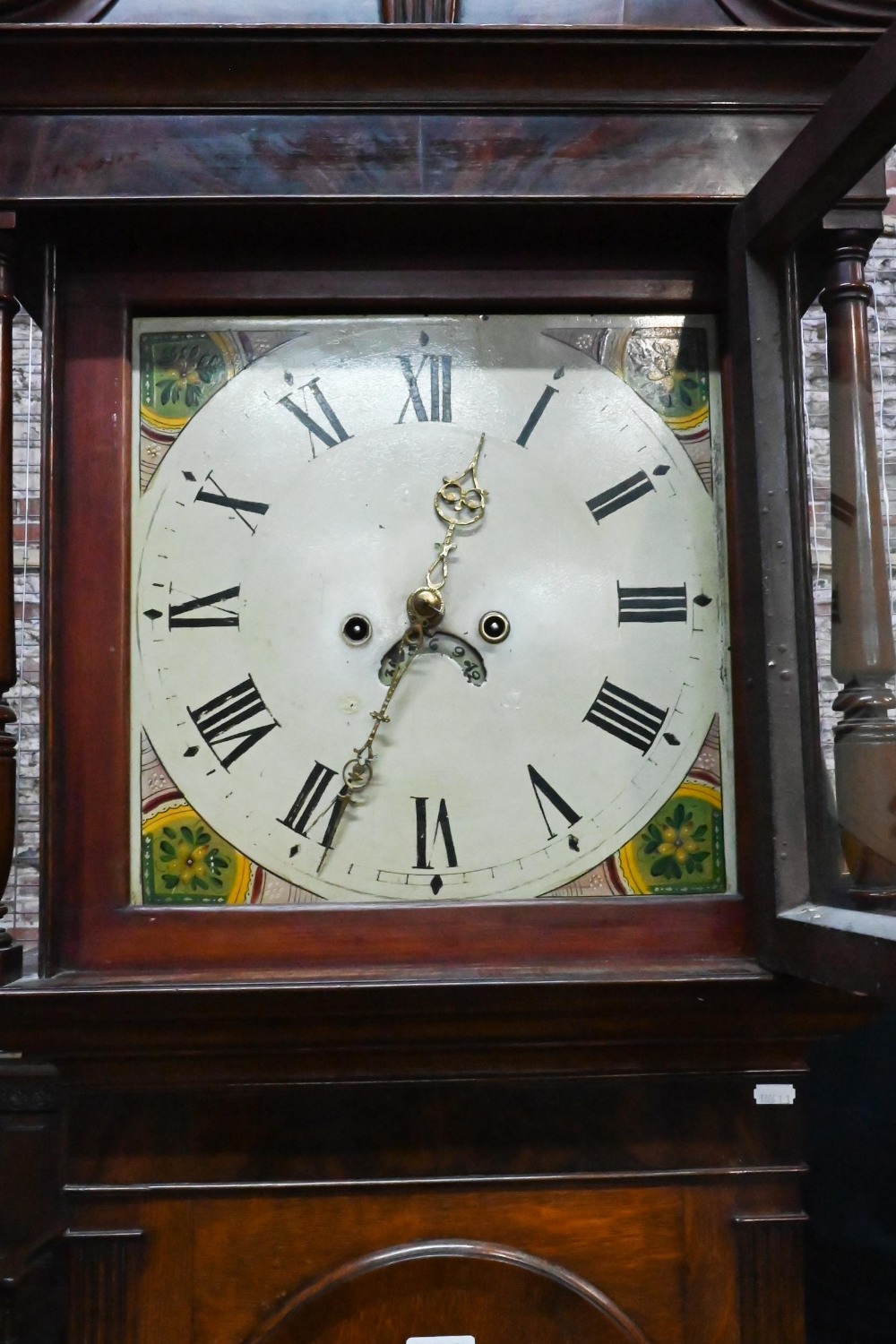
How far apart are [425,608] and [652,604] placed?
0.91 ft

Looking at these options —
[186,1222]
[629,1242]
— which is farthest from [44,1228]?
[629,1242]

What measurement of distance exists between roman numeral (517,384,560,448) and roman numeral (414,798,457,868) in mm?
448

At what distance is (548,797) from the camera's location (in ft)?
4.68

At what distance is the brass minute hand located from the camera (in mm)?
1413

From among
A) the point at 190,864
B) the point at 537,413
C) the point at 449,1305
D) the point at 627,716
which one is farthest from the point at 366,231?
the point at 449,1305

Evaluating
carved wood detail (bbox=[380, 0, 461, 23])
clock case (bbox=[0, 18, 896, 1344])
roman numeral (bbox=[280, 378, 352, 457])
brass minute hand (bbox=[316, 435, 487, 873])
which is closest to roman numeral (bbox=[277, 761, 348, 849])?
brass minute hand (bbox=[316, 435, 487, 873])

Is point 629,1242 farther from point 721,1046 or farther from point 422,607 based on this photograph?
point 422,607

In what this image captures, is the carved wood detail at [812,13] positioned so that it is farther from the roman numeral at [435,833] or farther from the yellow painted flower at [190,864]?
the yellow painted flower at [190,864]

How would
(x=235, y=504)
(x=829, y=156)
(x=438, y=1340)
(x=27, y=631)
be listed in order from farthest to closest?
(x=27, y=631), (x=235, y=504), (x=438, y=1340), (x=829, y=156)

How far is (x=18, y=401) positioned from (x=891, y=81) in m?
1.68

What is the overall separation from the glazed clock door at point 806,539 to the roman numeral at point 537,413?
22 centimetres

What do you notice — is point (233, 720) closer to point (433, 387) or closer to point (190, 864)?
point (190, 864)

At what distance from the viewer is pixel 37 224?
4.70 feet

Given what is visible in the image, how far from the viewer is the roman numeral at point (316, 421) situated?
1.47 m
